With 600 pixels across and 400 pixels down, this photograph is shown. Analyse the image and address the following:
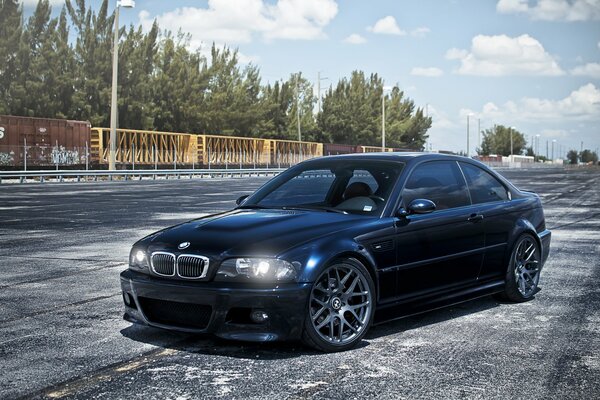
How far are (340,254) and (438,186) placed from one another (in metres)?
1.56

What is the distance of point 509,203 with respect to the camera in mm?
6992

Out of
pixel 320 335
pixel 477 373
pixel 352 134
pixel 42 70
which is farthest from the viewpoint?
pixel 352 134

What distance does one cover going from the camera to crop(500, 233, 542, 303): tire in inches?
269

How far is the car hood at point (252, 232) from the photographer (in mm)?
5000

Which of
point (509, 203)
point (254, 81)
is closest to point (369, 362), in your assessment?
point (509, 203)

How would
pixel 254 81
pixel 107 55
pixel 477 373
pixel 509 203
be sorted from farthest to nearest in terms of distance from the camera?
pixel 254 81 < pixel 107 55 < pixel 509 203 < pixel 477 373

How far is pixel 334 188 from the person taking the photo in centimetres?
636

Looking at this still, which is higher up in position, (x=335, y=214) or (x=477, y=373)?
(x=335, y=214)

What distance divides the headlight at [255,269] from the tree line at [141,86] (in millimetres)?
56453

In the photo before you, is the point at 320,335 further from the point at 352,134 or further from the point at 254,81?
the point at 352,134

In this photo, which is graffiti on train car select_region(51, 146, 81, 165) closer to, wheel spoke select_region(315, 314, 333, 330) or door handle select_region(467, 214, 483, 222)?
door handle select_region(467, 214, 483, 222)

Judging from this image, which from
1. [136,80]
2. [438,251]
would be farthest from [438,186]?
[136,80]

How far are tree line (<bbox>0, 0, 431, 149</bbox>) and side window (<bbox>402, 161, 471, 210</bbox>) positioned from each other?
55.5 meters

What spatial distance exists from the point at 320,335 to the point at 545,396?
4.75ft
